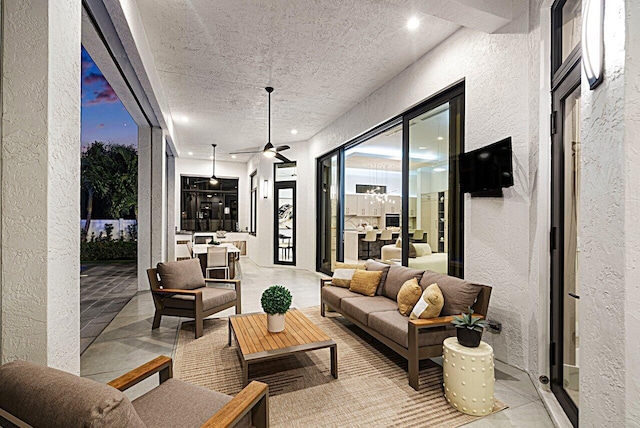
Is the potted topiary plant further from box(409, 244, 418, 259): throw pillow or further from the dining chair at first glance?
the dining chair

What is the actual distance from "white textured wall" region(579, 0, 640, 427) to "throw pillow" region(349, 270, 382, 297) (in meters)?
2.47

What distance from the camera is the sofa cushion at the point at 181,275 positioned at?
3.99 metres

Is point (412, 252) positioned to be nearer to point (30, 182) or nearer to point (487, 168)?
point (487, 168)

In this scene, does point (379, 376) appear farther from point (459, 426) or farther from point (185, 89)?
point (185, 89)

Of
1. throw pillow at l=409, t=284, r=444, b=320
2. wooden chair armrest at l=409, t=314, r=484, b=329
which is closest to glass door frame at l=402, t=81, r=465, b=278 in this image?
throw pillow at l=409, t=284, r=444, b=320

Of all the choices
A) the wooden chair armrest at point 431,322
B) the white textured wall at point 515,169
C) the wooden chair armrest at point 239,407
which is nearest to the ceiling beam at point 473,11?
the white textured wall at point 515,169

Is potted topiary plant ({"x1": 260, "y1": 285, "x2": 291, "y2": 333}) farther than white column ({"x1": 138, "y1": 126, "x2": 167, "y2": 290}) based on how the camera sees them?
No

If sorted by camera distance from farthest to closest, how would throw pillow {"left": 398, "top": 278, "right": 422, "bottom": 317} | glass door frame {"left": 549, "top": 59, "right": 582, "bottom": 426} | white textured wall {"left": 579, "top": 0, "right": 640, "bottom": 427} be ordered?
throw pillow {"left": 398, "top": 278, "right": 422, "bottom": 317}, glass door frame {"left": 549, "top": 59, "right": 582, "bottom": 426}, white textured wall {"left": 579, "top": 0, "right": 640, "bottom": 427}

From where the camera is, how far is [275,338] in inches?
113

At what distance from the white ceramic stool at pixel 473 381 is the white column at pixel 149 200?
17.8 feet

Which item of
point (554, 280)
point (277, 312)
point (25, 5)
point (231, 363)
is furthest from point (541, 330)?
point (25, 5)

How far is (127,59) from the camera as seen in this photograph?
12.2 ft

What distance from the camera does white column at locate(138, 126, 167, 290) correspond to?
19.8 feet

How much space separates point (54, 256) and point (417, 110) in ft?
14.1
